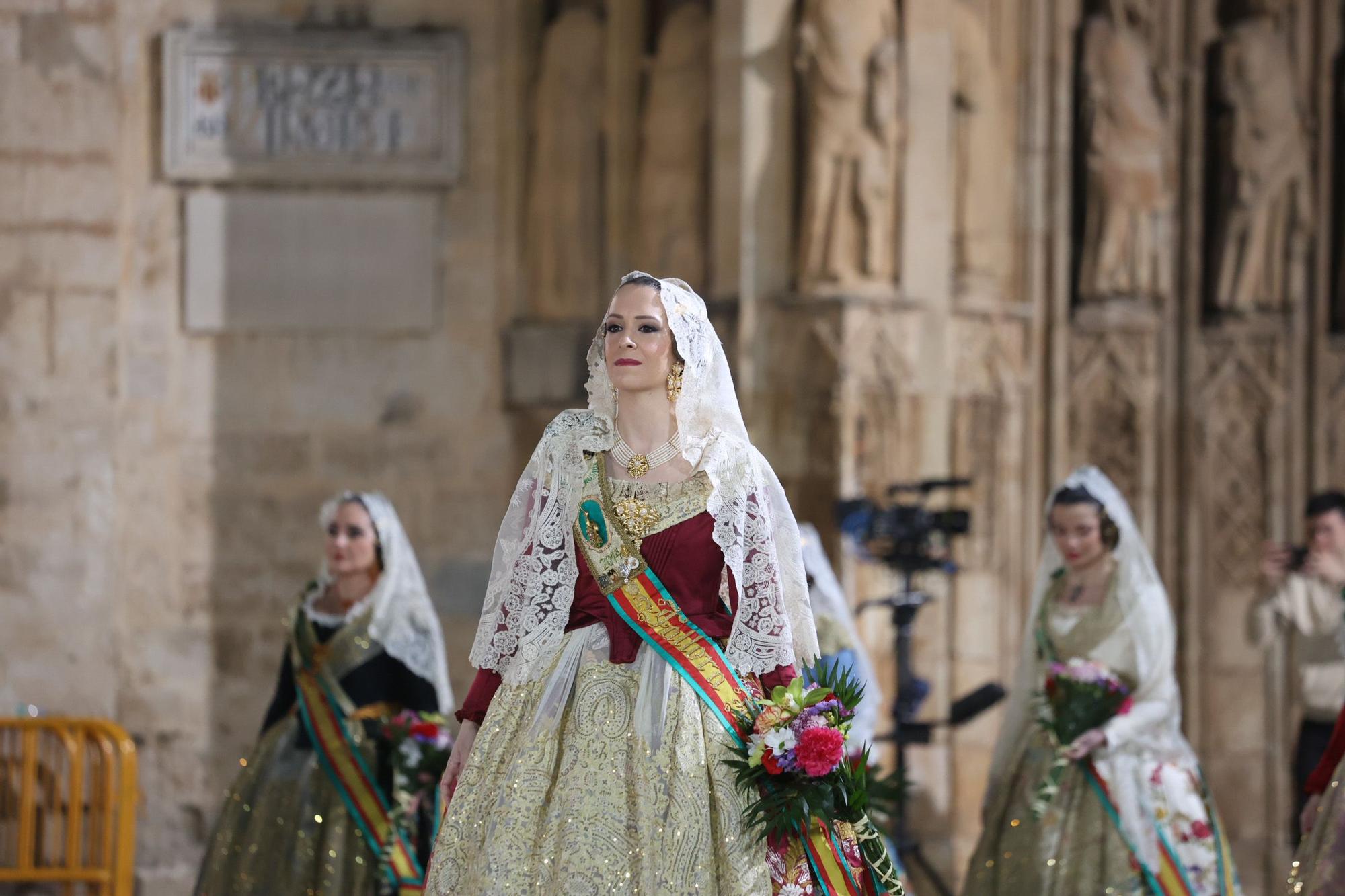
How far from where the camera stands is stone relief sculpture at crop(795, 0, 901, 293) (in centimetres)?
790

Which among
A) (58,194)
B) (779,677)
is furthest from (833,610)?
(58,194)

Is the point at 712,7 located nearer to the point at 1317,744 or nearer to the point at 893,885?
the point at 1317,744

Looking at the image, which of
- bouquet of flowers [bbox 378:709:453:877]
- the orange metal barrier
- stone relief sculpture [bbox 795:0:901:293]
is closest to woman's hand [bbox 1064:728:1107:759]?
bouquet of flowers [bbox 378:709:453:877]

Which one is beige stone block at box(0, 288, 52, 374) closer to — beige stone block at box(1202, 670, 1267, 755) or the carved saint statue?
the carved saint statue

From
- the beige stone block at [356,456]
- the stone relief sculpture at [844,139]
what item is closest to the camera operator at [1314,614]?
the stone relief sculpture at [844,139]

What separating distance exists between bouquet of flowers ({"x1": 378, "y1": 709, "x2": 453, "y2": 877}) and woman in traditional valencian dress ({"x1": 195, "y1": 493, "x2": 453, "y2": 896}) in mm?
56

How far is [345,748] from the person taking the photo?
5879 mm

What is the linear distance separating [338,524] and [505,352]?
2.70m

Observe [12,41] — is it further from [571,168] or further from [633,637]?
[633,637]

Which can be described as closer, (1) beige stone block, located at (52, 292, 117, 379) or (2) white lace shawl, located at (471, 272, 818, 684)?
(2) white lace shawl, located at (471, 272, 818, 684)

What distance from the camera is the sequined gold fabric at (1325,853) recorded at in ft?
13.9

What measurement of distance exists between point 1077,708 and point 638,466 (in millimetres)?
2362

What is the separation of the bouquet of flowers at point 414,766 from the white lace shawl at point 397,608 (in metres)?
0.23

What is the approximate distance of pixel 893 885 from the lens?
4.07 metres
